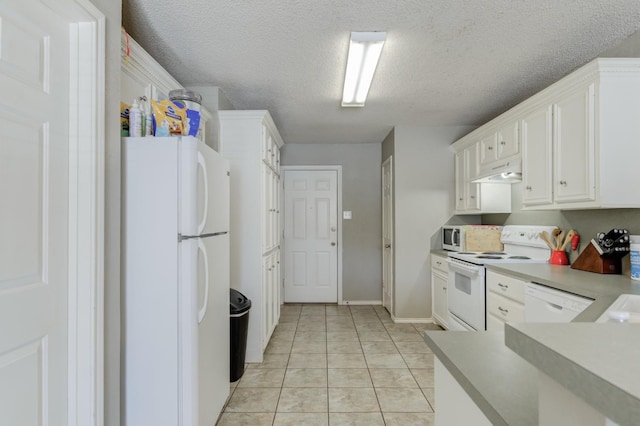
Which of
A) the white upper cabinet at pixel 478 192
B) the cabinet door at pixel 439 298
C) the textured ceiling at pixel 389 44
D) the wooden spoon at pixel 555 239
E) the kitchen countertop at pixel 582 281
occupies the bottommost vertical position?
the cabinet door at pixel 439 298

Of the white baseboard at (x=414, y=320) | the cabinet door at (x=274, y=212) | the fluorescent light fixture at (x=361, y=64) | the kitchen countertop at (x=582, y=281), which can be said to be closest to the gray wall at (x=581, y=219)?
the kitchen countertop at (x=582, y=281)

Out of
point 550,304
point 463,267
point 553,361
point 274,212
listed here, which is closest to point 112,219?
point 553,361

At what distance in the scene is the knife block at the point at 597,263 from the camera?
204cm

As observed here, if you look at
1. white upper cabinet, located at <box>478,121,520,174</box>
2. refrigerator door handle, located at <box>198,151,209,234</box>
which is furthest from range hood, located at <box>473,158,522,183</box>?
refrigerator door handle, located at <box>198,151,209,234</box>

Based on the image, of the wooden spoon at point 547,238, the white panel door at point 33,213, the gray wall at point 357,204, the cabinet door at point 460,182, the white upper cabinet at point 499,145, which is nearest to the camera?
the white panel door at point 33,213

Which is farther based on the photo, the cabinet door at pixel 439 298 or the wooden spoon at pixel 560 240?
the cabinet door at pixel 439 298

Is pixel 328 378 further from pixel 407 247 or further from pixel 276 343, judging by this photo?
pixel 407 247

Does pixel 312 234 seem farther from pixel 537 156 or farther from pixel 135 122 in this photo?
pixel 135 122

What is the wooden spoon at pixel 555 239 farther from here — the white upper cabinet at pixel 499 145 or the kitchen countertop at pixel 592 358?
the kitchen countertop at pixel 592 358

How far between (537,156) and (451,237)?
1291 mm

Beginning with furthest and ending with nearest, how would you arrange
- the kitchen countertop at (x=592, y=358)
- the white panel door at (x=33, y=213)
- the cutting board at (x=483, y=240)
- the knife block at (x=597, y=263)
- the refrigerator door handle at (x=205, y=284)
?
1. the cutting board at (x=483, y=240)
2. the knife block at (x=597, y=263)
3. the refrigerator door handle at (x=205, y=284)
4. the white panel door at (x=33, y=213)
5. the kitchen countertop at (x=592, y=358)

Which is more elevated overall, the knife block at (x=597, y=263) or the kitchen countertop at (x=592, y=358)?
the kitchen countertop at (x=592, y=358)

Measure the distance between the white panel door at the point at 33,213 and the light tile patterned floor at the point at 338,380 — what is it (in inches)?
47.8

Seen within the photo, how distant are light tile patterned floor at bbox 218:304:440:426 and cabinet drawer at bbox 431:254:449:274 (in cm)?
71
